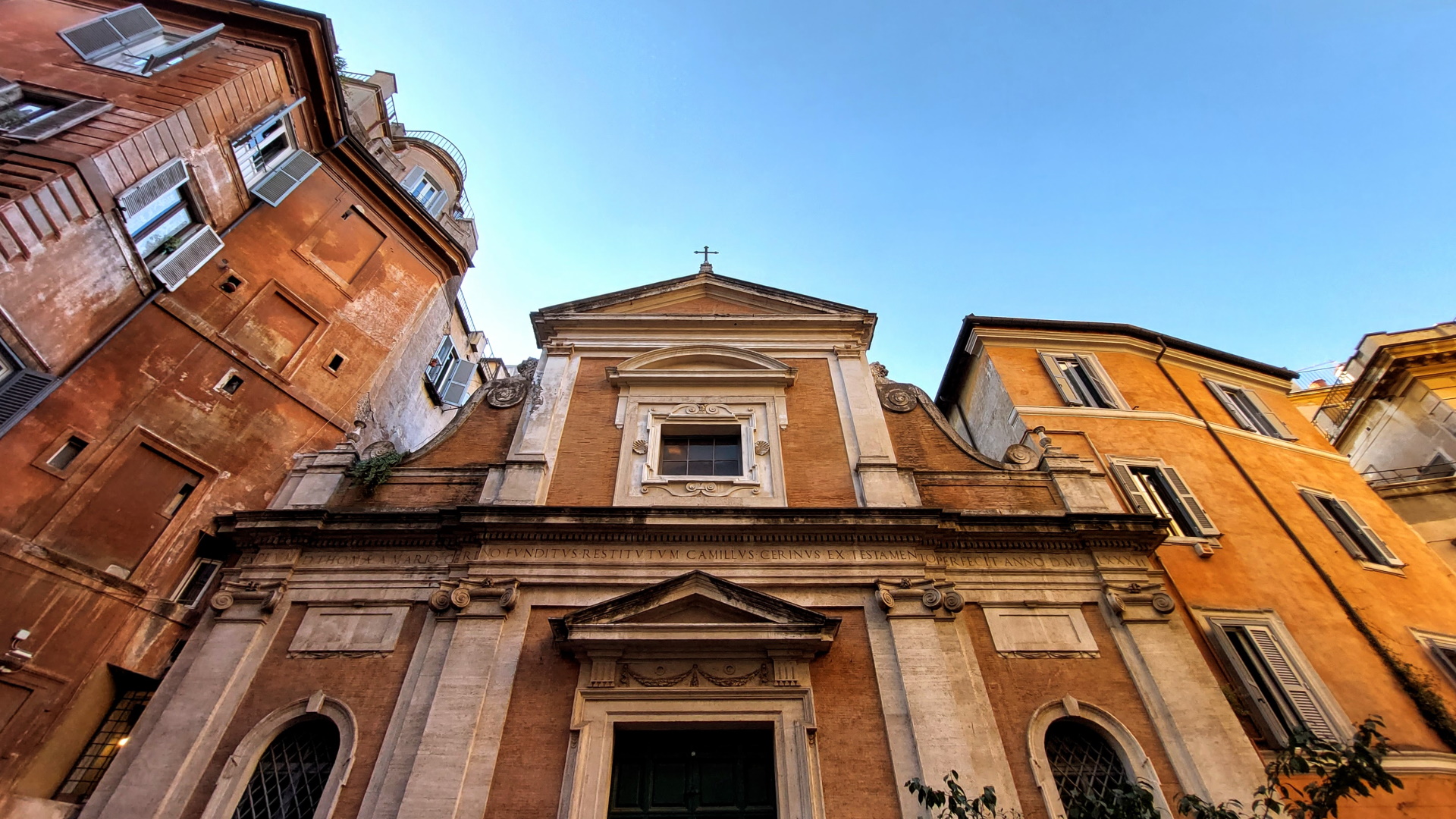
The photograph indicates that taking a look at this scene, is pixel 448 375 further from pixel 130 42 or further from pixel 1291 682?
pixel 1291 682

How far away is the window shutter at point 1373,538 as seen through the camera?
12.4m

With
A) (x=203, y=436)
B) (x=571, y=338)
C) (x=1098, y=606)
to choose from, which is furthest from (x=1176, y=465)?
(x=203, y=436)

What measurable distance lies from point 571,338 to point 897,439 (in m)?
6.54

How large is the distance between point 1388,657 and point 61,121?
2099 centimetres

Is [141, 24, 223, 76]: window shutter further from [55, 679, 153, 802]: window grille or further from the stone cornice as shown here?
[55, 679, 153, 802]: window grille

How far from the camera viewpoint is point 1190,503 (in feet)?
40.5

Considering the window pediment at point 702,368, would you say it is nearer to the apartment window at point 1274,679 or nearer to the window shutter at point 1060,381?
the window shutter at point 1060,381

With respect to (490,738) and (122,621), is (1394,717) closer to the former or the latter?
(490,738)

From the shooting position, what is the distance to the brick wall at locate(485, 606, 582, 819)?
322 inches

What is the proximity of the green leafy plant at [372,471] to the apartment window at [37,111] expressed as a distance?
6.24 metres

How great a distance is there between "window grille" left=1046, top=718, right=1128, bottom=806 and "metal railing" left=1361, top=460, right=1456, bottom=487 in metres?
12.5

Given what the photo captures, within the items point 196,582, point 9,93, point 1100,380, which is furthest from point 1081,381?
point 9,93

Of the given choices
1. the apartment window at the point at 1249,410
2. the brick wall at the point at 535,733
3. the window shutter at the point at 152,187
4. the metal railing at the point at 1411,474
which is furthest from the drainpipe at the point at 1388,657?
the window shutter at the point at 152,187

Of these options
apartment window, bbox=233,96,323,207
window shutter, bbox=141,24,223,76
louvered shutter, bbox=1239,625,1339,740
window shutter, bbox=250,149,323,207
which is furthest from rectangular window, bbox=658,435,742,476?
window shutter, bbox=141,24,223,76
